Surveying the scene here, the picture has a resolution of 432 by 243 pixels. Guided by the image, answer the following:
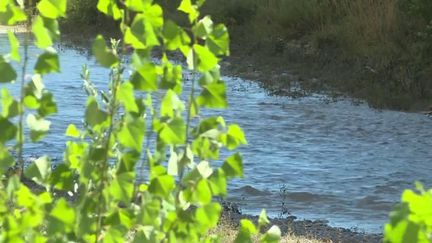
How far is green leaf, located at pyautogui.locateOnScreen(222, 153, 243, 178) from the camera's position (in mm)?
1707

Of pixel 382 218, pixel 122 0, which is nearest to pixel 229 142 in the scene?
pixel 122 0

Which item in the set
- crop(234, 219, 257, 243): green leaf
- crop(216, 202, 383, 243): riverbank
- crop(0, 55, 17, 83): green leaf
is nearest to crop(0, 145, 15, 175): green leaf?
crop(0, 55, 17, 83): green leaf

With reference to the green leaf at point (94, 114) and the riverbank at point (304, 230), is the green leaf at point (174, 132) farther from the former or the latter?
the riverbank at point (304, 230)

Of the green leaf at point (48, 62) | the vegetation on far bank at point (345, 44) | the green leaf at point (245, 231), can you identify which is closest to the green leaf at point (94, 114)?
the green leaf at point (48, 62)

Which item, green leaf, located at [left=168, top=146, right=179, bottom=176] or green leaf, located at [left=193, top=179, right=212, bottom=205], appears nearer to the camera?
green leaf, located at [left=193, top=179, right=212, bottom=205]

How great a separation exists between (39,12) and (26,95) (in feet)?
0.53

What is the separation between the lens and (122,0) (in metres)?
1.77

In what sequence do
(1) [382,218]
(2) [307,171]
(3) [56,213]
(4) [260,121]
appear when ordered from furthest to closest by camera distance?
(4) [260,121] → (2) [307,171] → (1) [382,218] → (3) [56,213]

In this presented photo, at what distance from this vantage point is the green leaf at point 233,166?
67.2 inches

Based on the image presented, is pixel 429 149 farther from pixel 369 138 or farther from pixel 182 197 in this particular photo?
pixel 182 197

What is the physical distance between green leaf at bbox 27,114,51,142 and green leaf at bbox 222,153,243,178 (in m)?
0.35

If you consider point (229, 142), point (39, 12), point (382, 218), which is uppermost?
point (39, 12)

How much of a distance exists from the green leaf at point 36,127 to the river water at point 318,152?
3.21 meters

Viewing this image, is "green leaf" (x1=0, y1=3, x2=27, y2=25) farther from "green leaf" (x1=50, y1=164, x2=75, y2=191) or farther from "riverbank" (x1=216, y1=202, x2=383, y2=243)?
"riverbank" (x1=216, y1=202, x2=383, y2=243)
